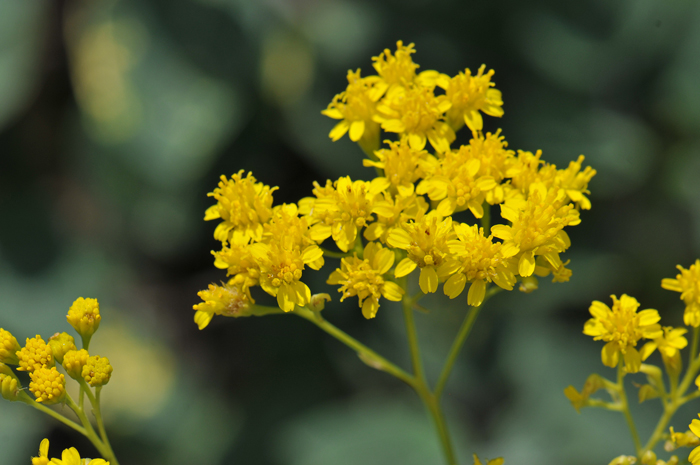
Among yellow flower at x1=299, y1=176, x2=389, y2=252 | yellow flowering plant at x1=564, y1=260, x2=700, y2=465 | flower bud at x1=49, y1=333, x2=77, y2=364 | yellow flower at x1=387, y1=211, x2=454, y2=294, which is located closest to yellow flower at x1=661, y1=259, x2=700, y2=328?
yellow flowering plant at x1=564, y1=260, x2=700, y2=465

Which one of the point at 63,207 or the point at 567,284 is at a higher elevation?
the point at 63,207

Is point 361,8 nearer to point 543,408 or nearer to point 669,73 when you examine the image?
point 669,73

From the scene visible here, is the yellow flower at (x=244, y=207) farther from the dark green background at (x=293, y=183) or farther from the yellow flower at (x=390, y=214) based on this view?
the dark green background at (x=293, y=183)

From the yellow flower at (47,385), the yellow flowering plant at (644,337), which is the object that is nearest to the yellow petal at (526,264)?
the yellow flowering plant at (644,337)

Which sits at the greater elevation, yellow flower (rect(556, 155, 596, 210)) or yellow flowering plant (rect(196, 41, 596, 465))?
yellow flower (rect(556, 155, 596, 210))

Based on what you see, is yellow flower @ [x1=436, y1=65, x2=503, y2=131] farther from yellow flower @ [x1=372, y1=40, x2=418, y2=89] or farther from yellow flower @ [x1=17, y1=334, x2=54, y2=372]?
yellow flower @ [x1=17, y1=334, x2=54, y2=372]

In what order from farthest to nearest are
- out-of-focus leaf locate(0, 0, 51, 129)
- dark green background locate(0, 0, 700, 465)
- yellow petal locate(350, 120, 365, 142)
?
out-of-focus leaf locate(0, 0, 51, 129) → dark green background locate(0, 0, 700, 465) → yellow petal locate(350, 120, 365, 142)

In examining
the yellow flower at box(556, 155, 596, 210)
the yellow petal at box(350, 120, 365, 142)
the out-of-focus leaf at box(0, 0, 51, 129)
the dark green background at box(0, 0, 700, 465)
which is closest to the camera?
the yellow flower at box(556, 155, 596, 210)

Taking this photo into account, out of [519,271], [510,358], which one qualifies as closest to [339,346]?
[510,358]
